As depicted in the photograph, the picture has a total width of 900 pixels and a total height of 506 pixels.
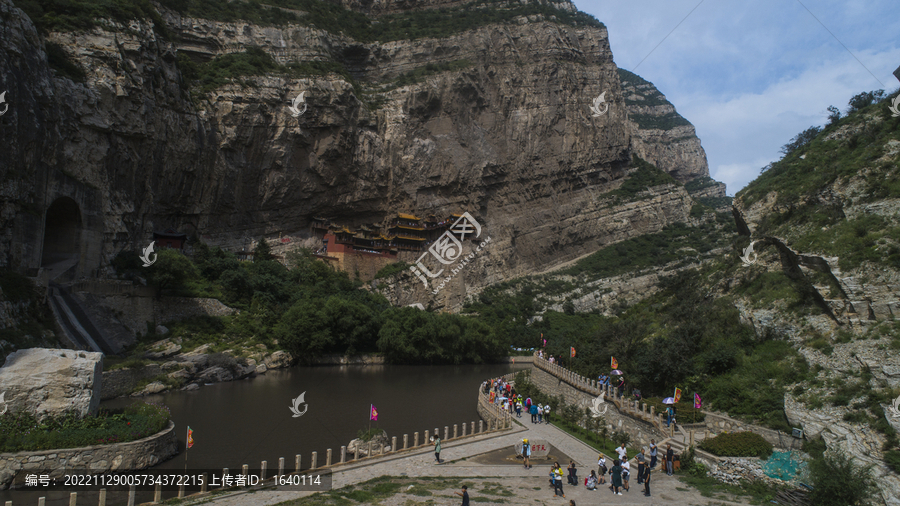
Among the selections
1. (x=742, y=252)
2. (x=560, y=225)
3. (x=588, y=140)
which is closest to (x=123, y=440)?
(x=742, y=252)

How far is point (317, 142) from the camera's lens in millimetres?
44875

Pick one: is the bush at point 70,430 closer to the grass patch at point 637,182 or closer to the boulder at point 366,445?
the boulder at point 366,445

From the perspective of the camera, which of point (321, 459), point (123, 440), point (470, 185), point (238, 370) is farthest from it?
point (470, 185)

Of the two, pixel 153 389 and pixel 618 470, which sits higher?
pixel 618 470

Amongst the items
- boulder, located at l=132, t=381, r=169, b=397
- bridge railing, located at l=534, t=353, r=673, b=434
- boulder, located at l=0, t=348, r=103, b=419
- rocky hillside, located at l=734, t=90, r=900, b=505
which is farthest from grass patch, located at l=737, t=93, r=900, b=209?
boulder, located at l=132, t=381, r=169, b=397

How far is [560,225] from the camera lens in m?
56.5

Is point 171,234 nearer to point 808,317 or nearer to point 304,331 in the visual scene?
point 304,331

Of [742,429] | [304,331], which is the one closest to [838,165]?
[742,429]

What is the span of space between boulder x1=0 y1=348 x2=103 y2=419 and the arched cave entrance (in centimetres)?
1580

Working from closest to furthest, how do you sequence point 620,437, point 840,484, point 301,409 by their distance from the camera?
point 840,484, point 620,437, point 301,409

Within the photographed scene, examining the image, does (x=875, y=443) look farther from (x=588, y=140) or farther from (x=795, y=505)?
(x=588, y=140)

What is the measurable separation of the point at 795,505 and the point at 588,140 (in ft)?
171

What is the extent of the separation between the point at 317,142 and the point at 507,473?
36.8 m

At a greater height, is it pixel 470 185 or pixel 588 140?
pixel 588 140
